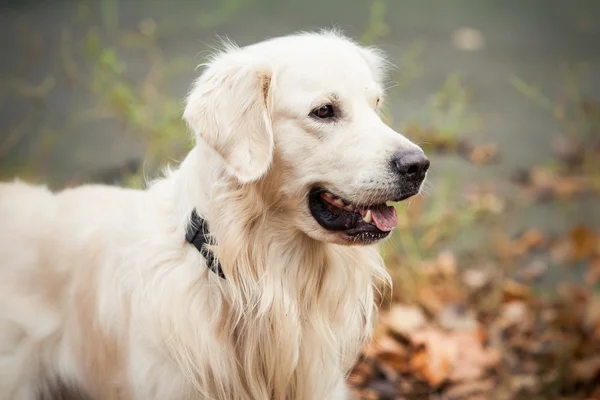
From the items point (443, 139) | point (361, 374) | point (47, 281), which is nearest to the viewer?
point (47, 281)

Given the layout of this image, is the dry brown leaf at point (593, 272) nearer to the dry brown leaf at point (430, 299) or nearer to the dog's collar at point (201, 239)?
the dry brown leaf at point (430, 299)

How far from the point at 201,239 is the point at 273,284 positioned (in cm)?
30

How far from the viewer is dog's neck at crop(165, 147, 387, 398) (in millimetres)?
2627

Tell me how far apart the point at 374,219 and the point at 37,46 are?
3849 mm

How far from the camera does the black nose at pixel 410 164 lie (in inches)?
98.0

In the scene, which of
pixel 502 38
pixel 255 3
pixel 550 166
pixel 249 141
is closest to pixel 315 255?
pixel 249 141

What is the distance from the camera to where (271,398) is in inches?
113

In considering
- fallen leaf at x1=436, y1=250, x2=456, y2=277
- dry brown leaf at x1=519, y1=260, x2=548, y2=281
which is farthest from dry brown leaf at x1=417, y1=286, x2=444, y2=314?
dry brown leaf at x1=519, y1=260, x2=548, y2=281

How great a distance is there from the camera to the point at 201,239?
2662 millimetres

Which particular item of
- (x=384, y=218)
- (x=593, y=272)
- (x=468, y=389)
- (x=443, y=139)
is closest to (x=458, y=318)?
(x=468, y=389)

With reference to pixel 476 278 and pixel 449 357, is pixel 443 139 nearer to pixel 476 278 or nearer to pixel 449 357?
pixel 476 278

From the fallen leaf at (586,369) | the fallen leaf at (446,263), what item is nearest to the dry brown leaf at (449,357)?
the fallen leaf at (586,369)

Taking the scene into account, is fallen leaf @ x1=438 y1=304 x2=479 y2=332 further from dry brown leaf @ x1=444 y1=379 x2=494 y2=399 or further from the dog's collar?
the dog's collar

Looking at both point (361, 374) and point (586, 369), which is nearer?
point (586, 369)
